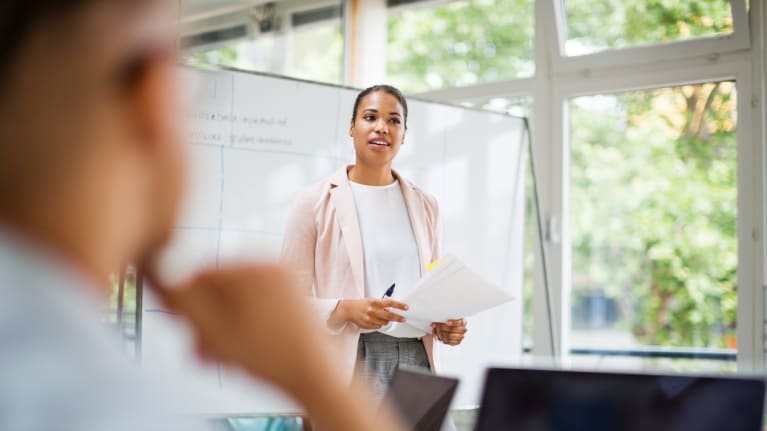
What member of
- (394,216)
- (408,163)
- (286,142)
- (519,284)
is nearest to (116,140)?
(394,216)

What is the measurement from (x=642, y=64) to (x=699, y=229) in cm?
78

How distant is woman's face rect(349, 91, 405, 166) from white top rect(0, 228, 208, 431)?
256 cm

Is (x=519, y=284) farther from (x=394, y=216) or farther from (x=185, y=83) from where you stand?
(x=185, y=83)

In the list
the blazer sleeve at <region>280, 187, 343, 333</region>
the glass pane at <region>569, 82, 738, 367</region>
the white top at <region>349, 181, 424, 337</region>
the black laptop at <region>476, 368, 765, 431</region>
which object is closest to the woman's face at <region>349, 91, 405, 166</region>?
the white top at <region>349, 181, 424, 337</region>

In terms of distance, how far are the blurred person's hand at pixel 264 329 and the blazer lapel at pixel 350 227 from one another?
236 centimetres

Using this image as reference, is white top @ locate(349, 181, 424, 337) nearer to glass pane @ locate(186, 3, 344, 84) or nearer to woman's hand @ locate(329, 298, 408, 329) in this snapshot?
woman's hand @ locate(329, 298, 408, 329)

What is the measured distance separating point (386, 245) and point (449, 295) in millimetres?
324

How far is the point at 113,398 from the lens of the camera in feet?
0.62

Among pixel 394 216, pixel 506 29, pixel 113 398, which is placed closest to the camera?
pixel 113 398

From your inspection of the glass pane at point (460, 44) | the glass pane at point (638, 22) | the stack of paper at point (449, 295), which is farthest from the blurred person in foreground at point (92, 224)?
the glass pane at point (460, 44)

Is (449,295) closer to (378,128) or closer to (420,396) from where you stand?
(378,128)

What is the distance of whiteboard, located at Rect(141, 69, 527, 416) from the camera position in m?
2.91

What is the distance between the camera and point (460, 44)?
4.34 m

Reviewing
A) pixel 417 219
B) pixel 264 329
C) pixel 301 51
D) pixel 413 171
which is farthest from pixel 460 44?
pixel 264 329
